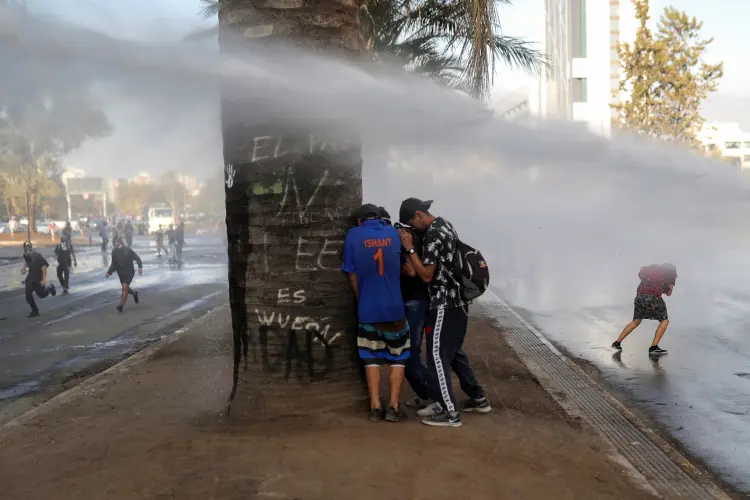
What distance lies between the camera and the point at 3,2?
4.35 meters

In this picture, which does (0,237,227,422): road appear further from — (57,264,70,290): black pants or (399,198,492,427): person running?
(399,198,492,427): person running

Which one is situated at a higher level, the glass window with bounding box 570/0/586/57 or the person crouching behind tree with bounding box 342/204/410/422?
the glass window with bounding box 570/0/586/57

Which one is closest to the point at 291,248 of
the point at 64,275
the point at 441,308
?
the point at 441,308

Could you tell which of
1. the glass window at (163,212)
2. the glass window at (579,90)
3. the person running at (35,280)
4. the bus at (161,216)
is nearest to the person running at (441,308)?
Answer: the person running at (35,280)

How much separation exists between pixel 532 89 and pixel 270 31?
4916 cm

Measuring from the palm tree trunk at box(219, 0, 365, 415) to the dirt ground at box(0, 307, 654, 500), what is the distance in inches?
11.6

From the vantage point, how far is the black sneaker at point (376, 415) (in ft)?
15.8

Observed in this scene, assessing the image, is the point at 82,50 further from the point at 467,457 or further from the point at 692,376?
the point at 692,376

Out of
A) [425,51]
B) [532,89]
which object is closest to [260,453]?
[425,51]

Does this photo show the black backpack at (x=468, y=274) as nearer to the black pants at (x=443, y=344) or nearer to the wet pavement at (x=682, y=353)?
the black pants at (x=443, y=344)

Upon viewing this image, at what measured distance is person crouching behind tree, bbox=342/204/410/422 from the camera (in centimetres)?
477

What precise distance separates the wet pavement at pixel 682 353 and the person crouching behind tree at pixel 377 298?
92.3 inches

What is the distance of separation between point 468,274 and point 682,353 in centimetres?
539

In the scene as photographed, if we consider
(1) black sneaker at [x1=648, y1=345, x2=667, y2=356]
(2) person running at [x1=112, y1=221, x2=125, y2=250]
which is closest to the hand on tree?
(1) black sneaker at [x1=648, y1=345, x2=667, y2=356]
